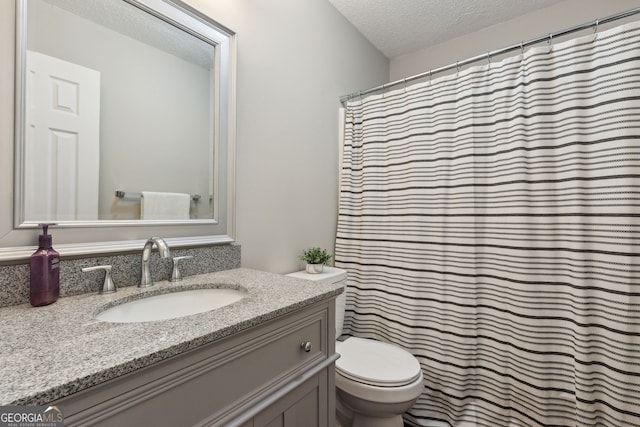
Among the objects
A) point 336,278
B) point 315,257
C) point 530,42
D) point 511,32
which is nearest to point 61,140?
point 315,257

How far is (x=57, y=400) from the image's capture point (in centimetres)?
42

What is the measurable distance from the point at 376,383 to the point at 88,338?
106cm

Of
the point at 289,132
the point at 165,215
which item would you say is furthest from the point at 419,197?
the point at 165,215

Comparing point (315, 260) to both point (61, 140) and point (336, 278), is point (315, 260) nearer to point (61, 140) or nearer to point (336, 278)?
point (336, 278)

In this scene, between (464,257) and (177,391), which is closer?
(177,391)

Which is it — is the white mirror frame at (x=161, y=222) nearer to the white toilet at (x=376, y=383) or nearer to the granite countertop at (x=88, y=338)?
the granite countertop at (x=88, y=338)

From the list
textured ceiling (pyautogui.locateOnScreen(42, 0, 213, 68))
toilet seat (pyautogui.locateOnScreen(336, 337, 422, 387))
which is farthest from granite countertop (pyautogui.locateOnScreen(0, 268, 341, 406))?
textured ceiling (pyautogui.locateOnScreen(42, 0, 213, 68))

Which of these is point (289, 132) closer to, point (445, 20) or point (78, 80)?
point (78, 80)

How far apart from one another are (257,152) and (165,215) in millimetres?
530

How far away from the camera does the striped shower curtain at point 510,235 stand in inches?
44.7

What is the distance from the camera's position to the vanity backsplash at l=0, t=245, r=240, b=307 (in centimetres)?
76

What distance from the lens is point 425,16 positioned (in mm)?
1978

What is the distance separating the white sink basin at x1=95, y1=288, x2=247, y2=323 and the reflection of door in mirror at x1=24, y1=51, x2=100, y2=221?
32 centimetres

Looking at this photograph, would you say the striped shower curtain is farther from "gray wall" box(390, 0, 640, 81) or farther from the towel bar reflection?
the towel bar reflection
